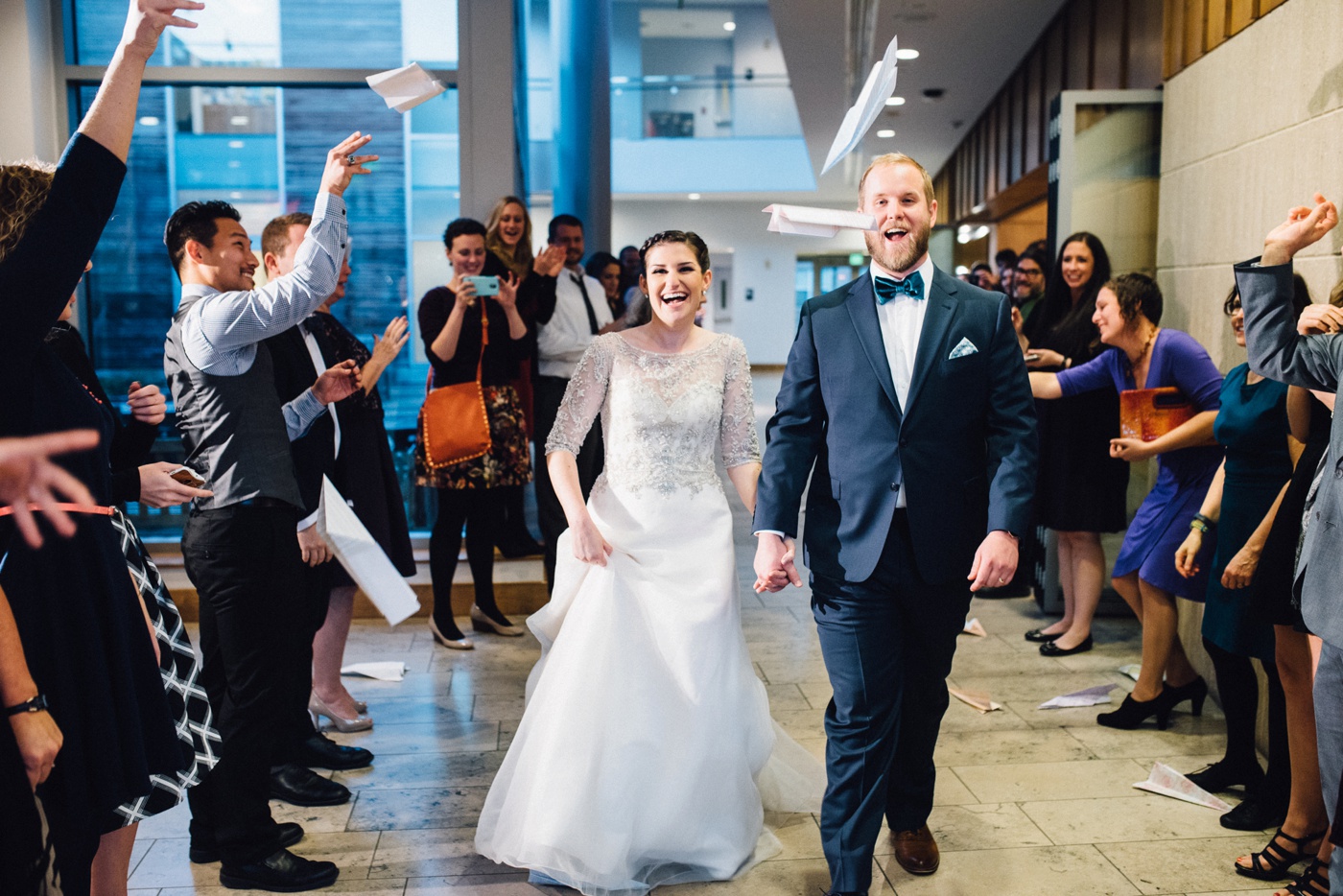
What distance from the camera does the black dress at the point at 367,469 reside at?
11.6ft

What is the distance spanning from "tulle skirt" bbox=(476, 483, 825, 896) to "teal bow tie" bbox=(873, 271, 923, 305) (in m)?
0.71

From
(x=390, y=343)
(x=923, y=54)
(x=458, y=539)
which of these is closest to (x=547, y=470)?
(x=458, y=539)

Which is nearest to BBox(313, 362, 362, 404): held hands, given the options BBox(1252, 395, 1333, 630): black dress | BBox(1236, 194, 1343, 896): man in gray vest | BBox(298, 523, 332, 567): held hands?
BBox(298, 523, 332, 567): held hands

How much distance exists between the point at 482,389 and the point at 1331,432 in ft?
10.2

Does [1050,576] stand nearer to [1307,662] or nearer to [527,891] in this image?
[1307,662]

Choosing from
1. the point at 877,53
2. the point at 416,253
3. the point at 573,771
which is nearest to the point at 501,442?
the point at 416,253

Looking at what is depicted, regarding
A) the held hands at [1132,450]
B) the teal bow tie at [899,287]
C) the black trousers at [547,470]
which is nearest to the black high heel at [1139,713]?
the held hands at [1132,450]

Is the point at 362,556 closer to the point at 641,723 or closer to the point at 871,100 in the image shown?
the point at 641,723

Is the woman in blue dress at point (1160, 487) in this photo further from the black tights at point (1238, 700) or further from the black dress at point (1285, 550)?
the black dress at point (1285, 550)

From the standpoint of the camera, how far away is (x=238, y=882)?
260 centimetres

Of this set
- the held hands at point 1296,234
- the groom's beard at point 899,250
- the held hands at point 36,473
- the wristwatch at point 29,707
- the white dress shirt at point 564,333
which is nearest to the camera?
the held hands at point 36,473

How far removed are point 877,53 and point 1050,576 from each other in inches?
183

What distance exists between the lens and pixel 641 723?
8.59 ft

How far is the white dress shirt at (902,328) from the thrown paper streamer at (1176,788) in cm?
160
